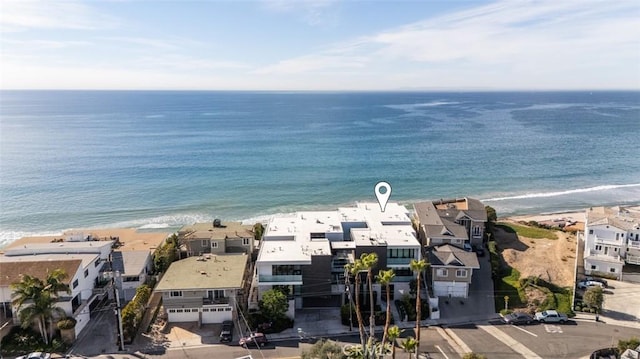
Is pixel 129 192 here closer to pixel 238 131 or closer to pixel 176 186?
pixel 176 186

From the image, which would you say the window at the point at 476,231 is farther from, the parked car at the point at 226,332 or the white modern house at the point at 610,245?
the parked car at the point at 226,332

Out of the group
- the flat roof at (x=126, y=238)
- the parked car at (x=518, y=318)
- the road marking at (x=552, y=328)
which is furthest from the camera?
the flat roof at (x=126, y=238)

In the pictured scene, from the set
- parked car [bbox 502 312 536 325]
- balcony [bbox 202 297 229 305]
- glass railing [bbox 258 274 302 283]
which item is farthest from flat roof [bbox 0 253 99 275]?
parked car [bbox 502 312 536 325]

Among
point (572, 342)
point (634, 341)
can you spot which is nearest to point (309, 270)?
point (572, 342)

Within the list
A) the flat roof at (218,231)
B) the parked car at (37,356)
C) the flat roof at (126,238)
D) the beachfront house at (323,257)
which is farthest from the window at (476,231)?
the parked car at (37,356)

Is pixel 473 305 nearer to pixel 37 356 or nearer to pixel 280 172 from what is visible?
pixel 37 356

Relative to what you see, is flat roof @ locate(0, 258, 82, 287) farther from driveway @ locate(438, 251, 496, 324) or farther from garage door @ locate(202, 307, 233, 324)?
driveway @ locate(438, 251, 496, 324)

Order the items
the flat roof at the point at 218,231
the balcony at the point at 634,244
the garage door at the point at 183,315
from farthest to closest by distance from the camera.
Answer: the flat roof at the point at 218,231
the balcony at the point at 634,244
the garage door at the point at 183,315
